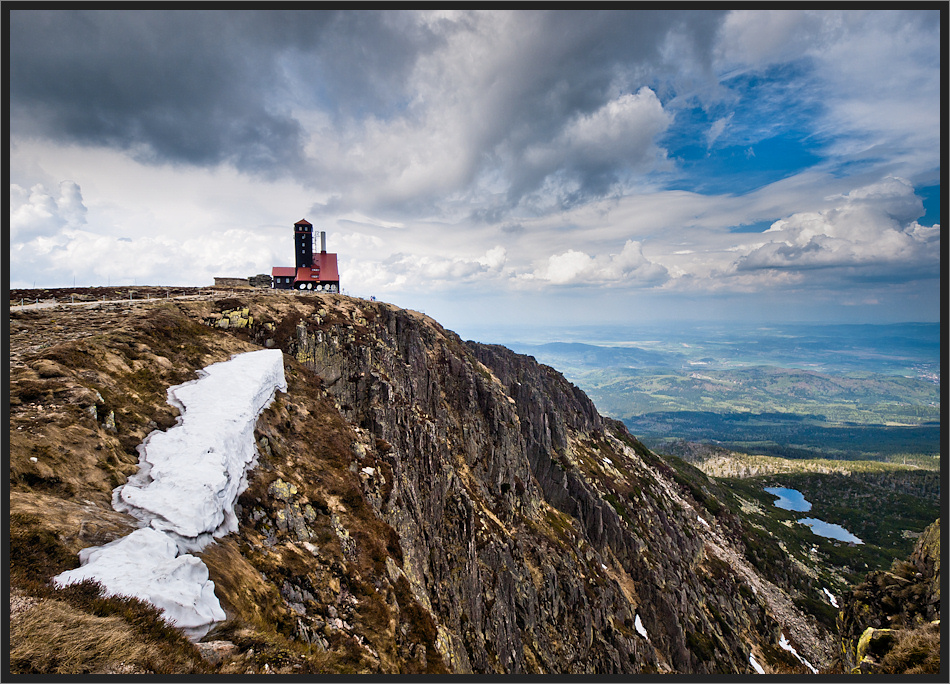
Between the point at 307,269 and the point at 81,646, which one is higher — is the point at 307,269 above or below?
above

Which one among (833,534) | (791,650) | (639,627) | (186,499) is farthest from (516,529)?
(833,534)

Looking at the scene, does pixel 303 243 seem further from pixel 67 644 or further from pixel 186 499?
pixel 67 644

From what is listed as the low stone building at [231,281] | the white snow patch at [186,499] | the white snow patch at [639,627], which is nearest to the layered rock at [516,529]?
the white snow patch at [639,627]

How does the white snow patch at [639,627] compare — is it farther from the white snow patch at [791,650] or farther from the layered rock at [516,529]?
the white snow patch at [791,650]

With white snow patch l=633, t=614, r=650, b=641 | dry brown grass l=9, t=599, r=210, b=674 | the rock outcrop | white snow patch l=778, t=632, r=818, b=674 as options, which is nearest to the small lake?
white snow patch l=778, t=632, r=818, b=674

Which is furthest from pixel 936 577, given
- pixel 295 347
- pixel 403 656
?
pixel 295 347

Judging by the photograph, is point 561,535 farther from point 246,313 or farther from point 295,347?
point 246,313

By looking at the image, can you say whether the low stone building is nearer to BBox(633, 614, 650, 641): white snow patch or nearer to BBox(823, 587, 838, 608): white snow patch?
BBox(633, 614, 650, 641): white snow patch
